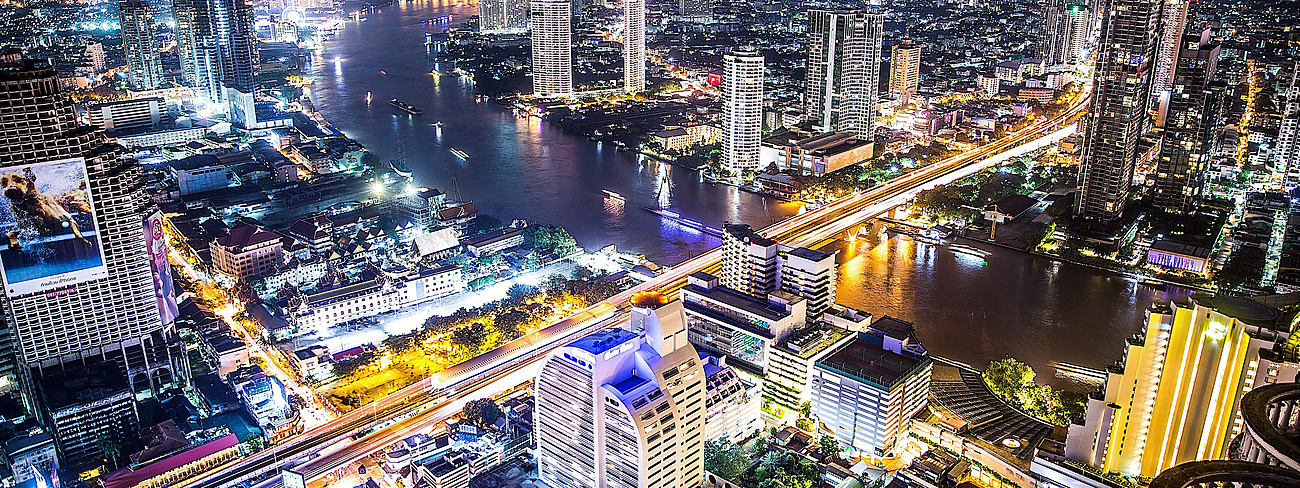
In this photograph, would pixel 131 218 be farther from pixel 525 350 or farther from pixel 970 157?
pixel 970 157

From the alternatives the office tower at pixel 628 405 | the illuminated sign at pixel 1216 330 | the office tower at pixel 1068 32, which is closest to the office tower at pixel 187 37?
the office tower at pixel 628 405

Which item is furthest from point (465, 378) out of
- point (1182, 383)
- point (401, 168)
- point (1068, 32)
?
point (1068, 32)

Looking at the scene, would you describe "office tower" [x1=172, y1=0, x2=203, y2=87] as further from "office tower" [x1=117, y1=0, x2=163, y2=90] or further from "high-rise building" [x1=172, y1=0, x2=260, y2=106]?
"office tower" [x1=117, y1=0, x2=163, y2=90]

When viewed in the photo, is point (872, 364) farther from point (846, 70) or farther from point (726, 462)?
point (846, 70)

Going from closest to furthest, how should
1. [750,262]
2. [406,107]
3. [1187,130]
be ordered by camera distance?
[750,262], [1187,130], [406,107]

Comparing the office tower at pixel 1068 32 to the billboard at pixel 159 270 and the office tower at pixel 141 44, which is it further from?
the billboard at pixel 159 270
